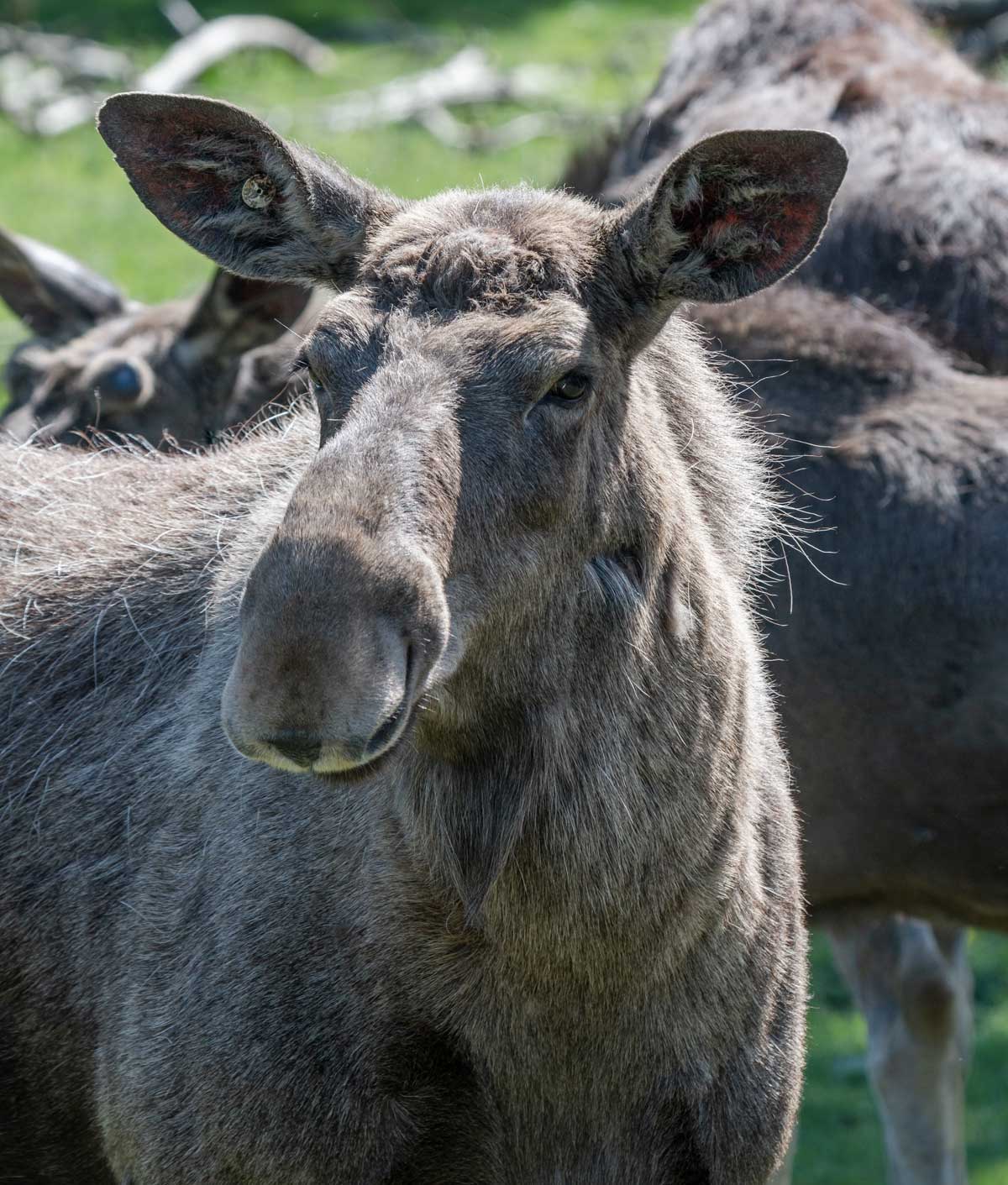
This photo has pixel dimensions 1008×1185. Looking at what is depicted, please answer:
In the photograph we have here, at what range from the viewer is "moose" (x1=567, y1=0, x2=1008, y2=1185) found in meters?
5.48

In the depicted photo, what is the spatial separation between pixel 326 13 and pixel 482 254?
56.4 ft

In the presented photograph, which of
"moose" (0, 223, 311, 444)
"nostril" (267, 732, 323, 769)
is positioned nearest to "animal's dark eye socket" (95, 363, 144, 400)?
"moose" (0, 223, 311, 444)

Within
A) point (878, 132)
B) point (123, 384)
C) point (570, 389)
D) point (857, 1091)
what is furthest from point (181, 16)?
point (570, 389)

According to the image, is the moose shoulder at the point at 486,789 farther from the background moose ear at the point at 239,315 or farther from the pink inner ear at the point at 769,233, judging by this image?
the background moose ear at the point at 239,315

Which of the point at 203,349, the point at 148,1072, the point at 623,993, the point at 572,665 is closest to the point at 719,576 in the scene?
the point at 572,665

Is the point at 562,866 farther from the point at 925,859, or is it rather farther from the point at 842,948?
the point at 842,948

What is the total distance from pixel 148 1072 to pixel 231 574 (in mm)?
1188

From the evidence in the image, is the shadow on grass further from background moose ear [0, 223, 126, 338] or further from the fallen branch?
background moose ear [0, 223, 126, 338]

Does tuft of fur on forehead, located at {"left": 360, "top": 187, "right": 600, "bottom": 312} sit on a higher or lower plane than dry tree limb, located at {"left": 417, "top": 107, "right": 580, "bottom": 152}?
higher

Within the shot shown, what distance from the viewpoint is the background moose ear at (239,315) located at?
7.15 m

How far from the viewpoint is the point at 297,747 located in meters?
3.03

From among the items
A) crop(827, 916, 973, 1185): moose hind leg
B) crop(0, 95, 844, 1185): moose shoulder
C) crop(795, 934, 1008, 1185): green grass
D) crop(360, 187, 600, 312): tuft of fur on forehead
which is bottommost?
crop(795, 934, 1008, 1185): green grass

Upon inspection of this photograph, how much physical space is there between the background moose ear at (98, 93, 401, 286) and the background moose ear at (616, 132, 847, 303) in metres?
0.60

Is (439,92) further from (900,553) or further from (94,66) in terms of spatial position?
(900,553)
